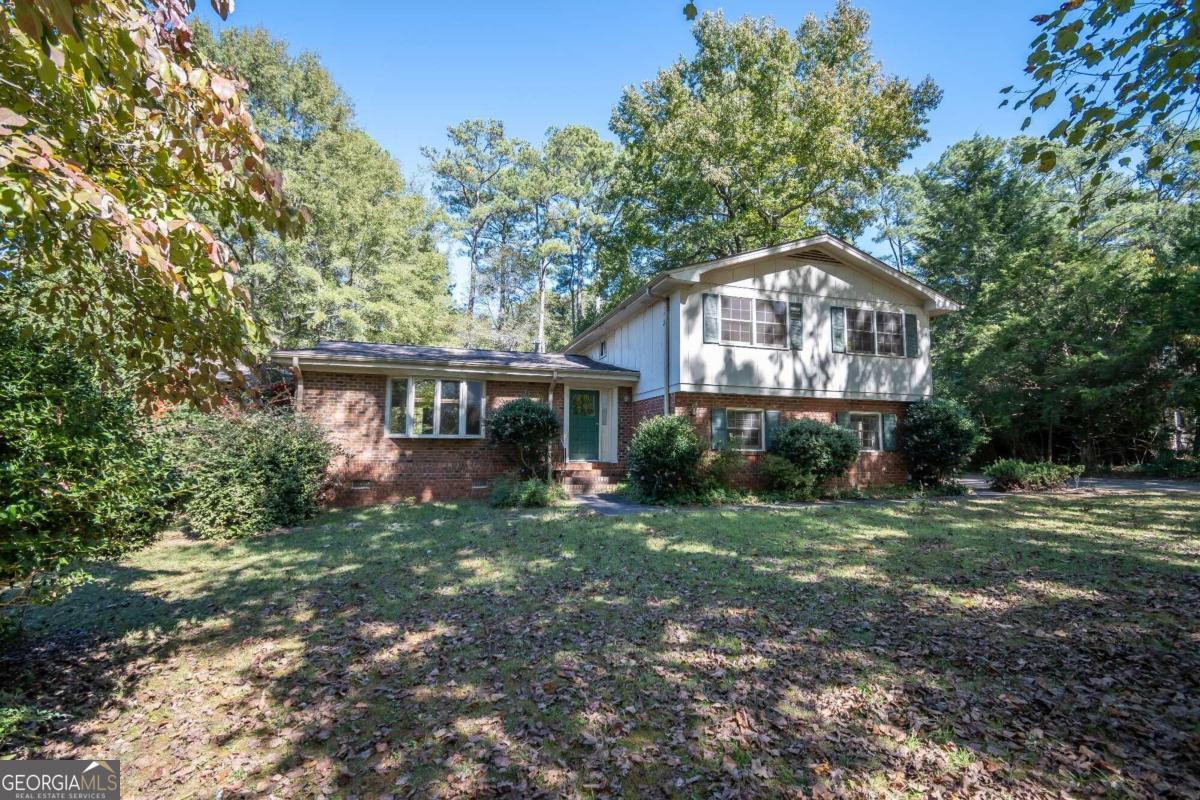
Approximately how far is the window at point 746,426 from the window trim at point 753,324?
1.70 m

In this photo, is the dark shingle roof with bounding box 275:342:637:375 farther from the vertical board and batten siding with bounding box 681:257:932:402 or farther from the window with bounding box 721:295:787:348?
the window with bounding box 721:295:787:348

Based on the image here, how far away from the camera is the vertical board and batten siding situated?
13.1m

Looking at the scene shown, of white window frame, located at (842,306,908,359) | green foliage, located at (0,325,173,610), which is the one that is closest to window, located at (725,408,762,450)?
white window frame, located at (842,306,908,359)

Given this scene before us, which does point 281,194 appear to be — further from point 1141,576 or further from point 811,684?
point 1141,576

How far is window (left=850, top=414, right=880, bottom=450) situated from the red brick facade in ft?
1.13

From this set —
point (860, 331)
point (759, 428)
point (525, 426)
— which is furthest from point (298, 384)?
point (860, 331)

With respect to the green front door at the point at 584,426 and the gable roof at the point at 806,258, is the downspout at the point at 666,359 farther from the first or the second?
the green front door at the point at 584,426

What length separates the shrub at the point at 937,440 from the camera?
1380cm

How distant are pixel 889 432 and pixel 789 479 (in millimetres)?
4419

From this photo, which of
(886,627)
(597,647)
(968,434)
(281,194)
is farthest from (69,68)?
(968,434)

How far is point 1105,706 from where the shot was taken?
3.27 metres

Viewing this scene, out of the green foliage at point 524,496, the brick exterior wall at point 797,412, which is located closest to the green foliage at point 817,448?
the brick exterior wall at point 797,412

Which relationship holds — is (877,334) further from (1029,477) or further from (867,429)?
(1029,477)

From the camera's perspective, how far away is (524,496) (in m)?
11.0
